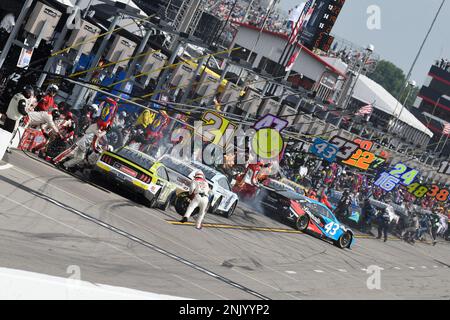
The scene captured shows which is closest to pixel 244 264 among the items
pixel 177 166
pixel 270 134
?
pixel 177 166

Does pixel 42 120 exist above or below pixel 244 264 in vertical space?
above

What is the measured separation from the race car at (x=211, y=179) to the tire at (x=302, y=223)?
3.41m

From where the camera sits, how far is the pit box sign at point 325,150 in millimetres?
32156

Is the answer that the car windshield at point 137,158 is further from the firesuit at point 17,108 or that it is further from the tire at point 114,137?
the tire at point 114,137

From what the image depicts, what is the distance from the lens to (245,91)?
33.6m

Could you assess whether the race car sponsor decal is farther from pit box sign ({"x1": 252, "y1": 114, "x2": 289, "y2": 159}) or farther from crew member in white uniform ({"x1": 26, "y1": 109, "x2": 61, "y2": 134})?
pit box sign ({"x1": 252, "y1": 114, "x2": 289, "y2": 159})

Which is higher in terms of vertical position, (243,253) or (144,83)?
(144,83)

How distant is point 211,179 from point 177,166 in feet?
4.78

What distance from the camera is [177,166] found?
21891 millimetres

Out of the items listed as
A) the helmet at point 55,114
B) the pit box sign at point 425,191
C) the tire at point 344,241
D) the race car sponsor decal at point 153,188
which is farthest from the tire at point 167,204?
the pit box sign at point 425,191

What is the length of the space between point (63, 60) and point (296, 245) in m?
8.87

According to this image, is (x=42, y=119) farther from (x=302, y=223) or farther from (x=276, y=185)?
(x=276, y=185)

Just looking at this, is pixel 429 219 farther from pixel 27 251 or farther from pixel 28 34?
pixel 27 251

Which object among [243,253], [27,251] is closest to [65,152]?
[243,253]
